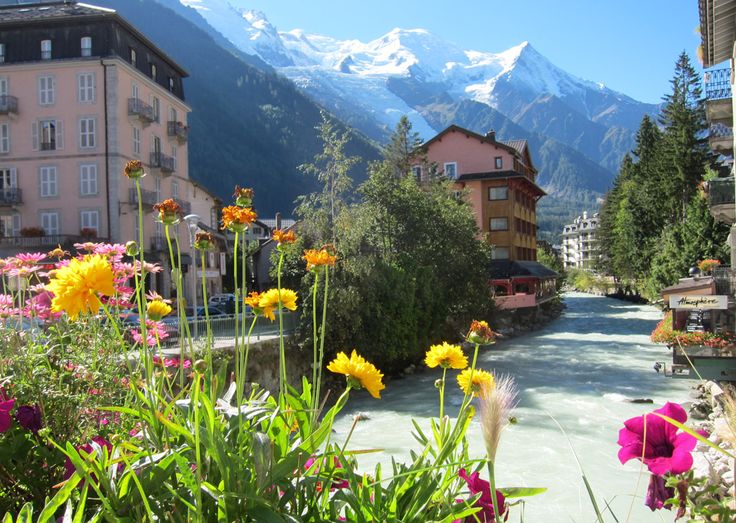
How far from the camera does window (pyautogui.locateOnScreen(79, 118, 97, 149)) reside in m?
36.0

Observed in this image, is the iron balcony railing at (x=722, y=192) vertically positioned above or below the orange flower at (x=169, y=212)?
above

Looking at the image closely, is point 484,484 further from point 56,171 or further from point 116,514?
point 56,171

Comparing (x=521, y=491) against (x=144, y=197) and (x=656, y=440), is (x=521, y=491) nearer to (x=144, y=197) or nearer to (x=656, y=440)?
(x=656, y=440)

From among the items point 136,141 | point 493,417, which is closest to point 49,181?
point 136,141

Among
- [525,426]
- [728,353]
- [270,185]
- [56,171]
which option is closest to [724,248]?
[728,353]

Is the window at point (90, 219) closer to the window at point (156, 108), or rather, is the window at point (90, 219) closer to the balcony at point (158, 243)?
the balcony at point (158, 243)

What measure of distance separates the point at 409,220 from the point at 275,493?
27.7m

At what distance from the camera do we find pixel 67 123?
36.3m

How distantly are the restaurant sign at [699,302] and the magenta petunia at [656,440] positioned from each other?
17.1 metres

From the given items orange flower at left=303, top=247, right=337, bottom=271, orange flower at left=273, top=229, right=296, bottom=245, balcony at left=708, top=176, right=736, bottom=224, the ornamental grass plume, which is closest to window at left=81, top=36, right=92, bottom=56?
balcony at left=708, top=176, right=736, bottom=224

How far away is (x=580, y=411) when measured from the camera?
17.8 metres

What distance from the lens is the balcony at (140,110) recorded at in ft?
120

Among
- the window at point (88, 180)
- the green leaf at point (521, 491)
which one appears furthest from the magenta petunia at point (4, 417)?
the window at point (88, 180)

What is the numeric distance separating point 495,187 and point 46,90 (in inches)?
1233
